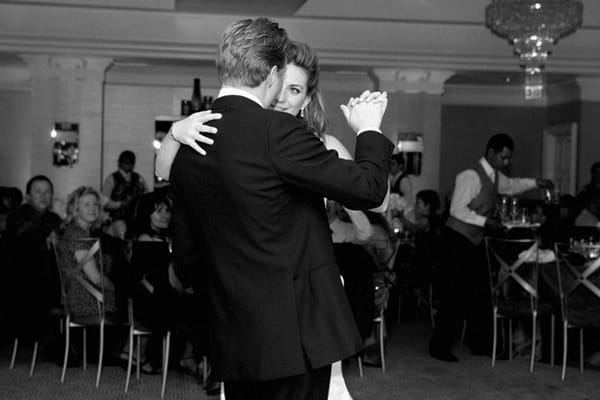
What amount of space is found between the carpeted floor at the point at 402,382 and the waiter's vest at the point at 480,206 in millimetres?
898

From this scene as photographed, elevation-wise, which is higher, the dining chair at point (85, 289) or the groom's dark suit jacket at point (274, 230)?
the groom's dark suit jacket at point (274, 230)

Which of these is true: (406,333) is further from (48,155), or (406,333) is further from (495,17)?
(48,155)

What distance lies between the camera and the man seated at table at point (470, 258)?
6207 millimetres

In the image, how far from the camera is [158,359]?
5598mm

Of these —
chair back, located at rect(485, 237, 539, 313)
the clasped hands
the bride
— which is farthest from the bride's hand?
chair back, located at rect(485, 237, 539, 313)

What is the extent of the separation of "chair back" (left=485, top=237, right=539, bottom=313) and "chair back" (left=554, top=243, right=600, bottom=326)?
20 cm

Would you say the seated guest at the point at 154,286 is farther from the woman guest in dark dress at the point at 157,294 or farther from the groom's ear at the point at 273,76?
the groom's ear at the point at 273,76

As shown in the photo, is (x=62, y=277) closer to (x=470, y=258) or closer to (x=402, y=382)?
(x=402, y=382)

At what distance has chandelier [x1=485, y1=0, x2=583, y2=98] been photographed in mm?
7707

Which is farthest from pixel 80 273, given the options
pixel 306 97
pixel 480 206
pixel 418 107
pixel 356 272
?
pixel 418 107

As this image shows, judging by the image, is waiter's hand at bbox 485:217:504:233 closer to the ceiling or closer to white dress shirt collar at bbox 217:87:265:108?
white dress shirt collar at bbox 217:87:265:108

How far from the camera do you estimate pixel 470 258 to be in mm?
6344

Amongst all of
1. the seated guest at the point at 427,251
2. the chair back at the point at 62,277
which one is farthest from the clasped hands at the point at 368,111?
the seated guest at the point at 427,251

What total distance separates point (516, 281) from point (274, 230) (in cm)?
458
